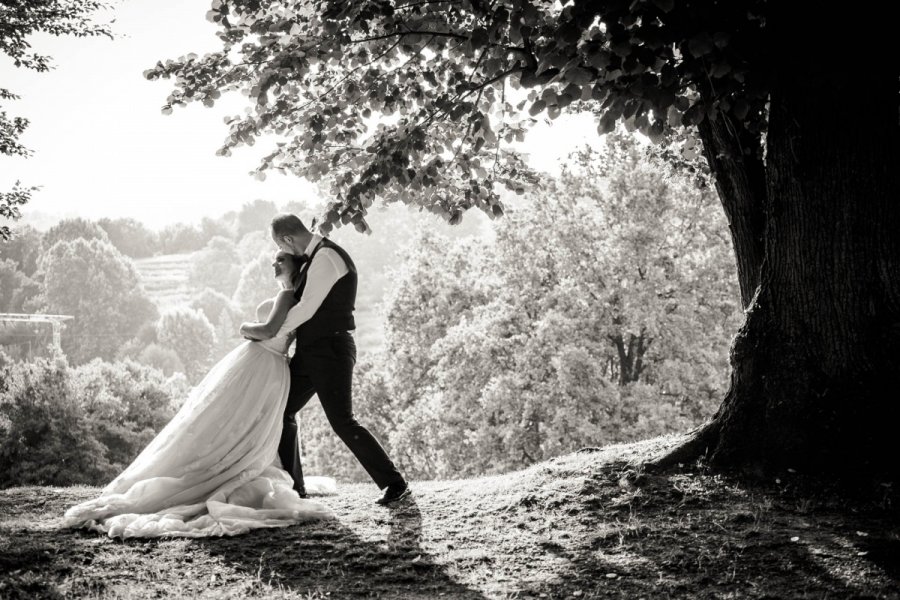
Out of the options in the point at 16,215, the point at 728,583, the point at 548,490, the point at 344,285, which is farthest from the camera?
the point at 16,215

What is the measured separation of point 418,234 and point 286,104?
25.5 metres

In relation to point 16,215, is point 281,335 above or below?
below

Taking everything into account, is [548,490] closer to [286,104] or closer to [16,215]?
[286,104]

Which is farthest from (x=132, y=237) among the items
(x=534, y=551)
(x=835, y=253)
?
(x=835, y=253)

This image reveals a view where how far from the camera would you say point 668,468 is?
5875mm

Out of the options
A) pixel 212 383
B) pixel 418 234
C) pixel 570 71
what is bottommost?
pixel 212 383

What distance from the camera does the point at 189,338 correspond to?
83125mm

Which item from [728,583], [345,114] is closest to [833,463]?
[728,583]

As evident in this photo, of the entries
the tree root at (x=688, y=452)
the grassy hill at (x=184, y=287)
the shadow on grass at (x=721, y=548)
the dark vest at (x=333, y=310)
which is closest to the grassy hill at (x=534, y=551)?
the shadow on grass at (x=721, y=548)

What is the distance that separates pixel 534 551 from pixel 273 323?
3.10 m

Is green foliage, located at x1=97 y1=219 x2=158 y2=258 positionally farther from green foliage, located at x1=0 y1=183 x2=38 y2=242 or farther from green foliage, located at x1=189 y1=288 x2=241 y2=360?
green foliage, located at x1=0 y1=183 x2=38 y2=242

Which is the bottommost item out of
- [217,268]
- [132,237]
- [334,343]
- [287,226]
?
[334,343]

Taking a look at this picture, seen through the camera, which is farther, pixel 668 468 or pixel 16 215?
pixel 16 215

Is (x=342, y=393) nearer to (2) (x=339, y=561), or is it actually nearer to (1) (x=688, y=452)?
(2) (x=339, y=561)
